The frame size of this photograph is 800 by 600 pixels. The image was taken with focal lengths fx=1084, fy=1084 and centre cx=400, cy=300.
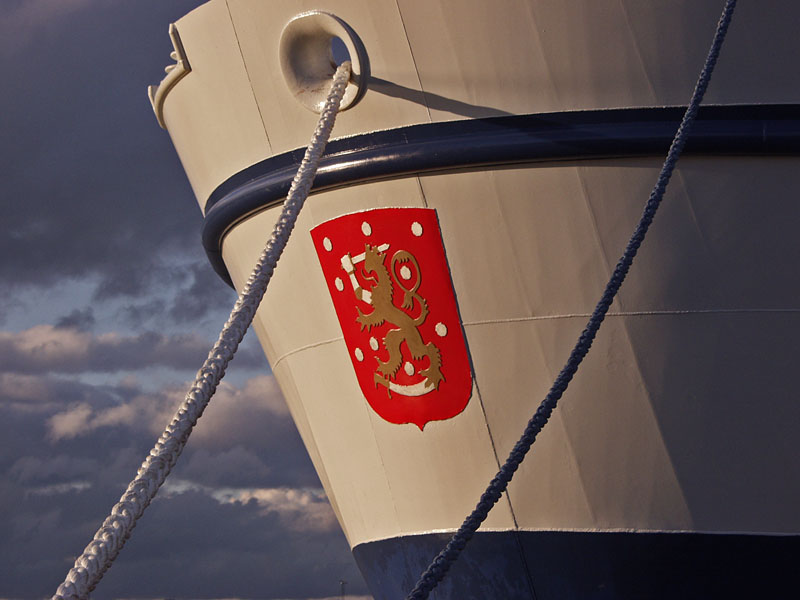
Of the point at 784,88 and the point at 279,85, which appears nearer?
the point at 784,88

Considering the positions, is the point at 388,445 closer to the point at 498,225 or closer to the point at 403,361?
the point at 403,361

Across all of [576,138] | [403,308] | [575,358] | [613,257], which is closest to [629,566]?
[575,358]

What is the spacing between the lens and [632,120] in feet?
13.8

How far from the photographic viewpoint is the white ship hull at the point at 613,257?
4.23 m

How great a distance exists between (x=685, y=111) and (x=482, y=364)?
1.28 m

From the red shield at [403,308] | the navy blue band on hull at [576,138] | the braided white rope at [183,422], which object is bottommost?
the braided white rope at [183,422]

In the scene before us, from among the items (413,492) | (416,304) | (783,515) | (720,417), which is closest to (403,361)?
(416,304)

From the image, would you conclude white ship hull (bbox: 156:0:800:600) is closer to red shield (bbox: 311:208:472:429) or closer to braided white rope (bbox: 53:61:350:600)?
red shield (bbox: 311:208:472:429)

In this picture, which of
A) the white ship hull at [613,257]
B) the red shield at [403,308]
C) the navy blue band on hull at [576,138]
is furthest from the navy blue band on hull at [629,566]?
the navy blue band on hull at [576,138]

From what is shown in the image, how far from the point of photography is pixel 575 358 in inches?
145

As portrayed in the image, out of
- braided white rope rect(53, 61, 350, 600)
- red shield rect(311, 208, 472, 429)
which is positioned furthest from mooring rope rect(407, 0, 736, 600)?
braided white rope rect(53, 61, 350, 600)

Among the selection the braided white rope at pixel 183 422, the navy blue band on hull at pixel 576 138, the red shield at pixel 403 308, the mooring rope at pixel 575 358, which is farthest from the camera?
A: the red shield at pixel 403 308

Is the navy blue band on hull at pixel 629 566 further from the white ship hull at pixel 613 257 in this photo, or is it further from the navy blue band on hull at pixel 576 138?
the navy blue band on hull at pixel 576 138

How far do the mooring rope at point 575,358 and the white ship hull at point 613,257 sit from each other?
0.20 meters
